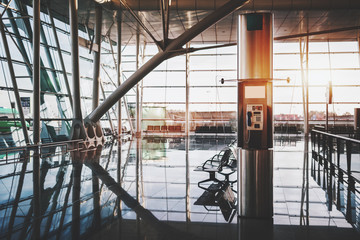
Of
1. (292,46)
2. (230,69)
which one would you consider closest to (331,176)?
(230,69)

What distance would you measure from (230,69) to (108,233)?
1015 inches

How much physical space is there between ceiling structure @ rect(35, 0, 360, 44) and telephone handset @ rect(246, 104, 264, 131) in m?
15.0

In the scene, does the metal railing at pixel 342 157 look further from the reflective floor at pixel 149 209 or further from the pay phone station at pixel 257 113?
the pay phone station at pixel 257 113

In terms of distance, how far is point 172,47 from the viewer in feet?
54.2

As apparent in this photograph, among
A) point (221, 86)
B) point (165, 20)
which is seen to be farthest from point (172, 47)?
point (221, 86)

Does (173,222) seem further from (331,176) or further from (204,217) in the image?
(331,176)

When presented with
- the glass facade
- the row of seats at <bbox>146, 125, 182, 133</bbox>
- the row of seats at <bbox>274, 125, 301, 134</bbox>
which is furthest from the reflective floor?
the row of seats at <bbox>274, 125, 301, 134</bbox>

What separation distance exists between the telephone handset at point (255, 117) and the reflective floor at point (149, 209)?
4.98 ft

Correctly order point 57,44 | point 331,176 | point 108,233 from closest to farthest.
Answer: point 108,233 → point 331,176 → point 57,44

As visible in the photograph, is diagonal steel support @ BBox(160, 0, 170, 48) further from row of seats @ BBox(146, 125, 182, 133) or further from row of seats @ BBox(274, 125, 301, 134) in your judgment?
row of seats @ BBox(274, 125, 301, 134)

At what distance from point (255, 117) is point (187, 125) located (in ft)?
74.6

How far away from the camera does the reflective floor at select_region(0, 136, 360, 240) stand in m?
4.37

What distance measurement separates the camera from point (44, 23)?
768 inches

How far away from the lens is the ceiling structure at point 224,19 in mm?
18766
